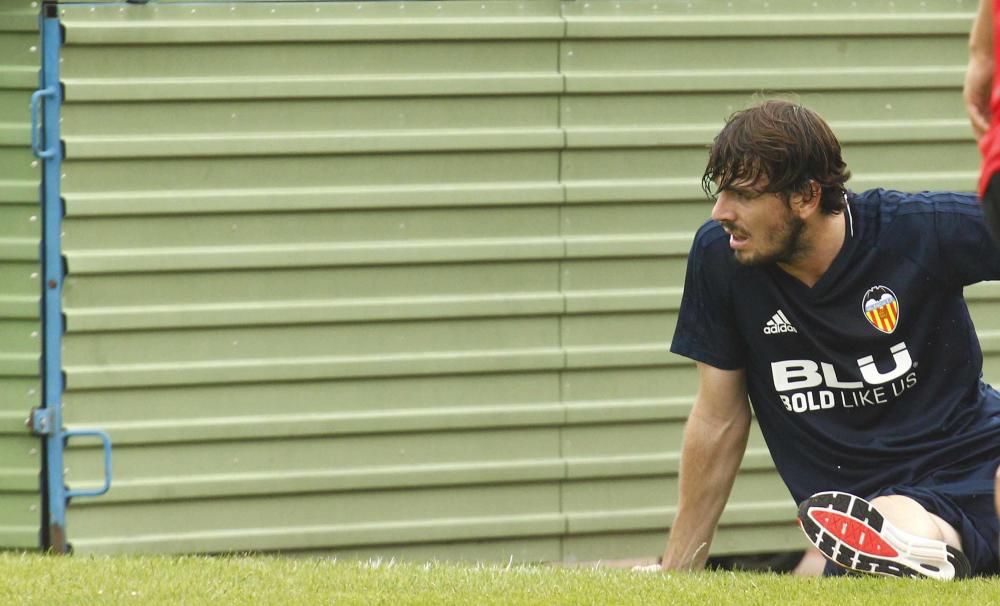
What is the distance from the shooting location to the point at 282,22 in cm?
600

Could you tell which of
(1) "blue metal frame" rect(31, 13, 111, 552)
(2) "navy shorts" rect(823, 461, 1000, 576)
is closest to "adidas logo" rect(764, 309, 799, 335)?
(2) "navy shorts" rect(823, 461, 1000, 576)

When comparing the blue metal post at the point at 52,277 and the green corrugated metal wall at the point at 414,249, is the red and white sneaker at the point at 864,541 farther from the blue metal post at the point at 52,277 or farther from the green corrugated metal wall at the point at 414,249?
the blue metal post at the point at 52,277

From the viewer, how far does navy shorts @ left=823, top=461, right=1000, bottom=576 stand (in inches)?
162

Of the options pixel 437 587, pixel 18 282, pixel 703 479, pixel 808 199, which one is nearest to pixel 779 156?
pixel 808 199

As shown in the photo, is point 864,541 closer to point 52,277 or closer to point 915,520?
point 915,520

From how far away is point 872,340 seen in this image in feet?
14.0

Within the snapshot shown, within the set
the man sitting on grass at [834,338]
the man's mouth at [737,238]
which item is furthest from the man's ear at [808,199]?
the man's mouth at [737,238]

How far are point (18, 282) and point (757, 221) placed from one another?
3097mm

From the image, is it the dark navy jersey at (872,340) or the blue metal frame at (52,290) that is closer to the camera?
the dark navy jersey at (872,340)

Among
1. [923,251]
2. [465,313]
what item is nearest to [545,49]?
[465,313]

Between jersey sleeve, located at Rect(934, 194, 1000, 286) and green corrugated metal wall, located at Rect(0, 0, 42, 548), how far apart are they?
11.2ft

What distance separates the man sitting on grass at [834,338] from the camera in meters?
4.16

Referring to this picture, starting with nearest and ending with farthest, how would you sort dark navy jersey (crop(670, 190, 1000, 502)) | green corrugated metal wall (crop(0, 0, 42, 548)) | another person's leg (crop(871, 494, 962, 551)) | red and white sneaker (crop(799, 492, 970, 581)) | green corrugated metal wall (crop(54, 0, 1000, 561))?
red and white sneaker (crop(799, 492, 970, 581)), another person's leg (crop(871, 494, 962, 551)), dark navy jersey (crop(670, 190, 1000, 502)), green corrugated metal wall (crop(0, 0, 42, 548)), green corrugated metal wall (crop(54, 0, 1000, 561))

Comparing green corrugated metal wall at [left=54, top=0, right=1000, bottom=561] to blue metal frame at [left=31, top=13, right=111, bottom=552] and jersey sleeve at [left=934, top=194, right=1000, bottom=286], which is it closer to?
blue metal frame at [left=31, top=13, right=111, bottom=552]
